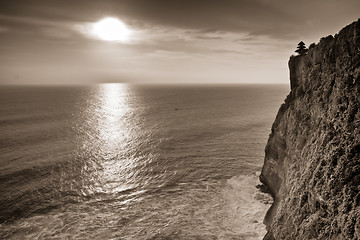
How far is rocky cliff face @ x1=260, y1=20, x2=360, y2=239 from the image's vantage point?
11.5 m

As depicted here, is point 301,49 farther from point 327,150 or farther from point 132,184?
point 132,184

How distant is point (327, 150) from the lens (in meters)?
13.4

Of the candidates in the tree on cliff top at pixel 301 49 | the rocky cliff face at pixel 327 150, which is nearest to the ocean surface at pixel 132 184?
the rocky cliff face at pixel 327 150

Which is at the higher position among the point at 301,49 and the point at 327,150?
the point at 301,49

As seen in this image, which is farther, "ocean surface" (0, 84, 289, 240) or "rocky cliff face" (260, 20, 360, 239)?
"ocean surface" (0, 84, 289, 240)

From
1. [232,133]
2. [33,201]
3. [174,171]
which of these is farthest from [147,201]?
[232,133]

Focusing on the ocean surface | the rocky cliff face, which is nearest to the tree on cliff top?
the rocky cliff face

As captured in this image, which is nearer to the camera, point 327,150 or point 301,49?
point 327,150

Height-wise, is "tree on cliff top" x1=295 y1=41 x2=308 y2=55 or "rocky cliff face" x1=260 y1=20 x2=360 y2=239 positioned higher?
"tree on cliff top" x1=295 y1=41 x2=308 y2=55

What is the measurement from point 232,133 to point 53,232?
147 ft

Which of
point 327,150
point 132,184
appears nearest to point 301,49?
point 327,150

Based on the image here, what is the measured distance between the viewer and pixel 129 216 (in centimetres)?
2475

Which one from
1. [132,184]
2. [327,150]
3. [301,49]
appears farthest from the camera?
[132,184]

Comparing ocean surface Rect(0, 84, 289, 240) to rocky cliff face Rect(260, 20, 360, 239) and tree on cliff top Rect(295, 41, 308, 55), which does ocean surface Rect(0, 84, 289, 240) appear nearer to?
rocky cliff face Rect(260, 20, 360, 239)
